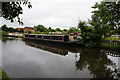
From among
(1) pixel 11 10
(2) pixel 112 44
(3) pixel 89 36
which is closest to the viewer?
(1) pixel 11 10

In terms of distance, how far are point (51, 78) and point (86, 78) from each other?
6.72 feet

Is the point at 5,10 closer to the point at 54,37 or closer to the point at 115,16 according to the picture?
the point at 115,16

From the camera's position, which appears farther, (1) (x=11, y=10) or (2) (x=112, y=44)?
(2) (x=112, y=44)

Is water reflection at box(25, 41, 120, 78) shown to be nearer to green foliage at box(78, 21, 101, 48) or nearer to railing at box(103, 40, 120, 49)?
railing at box(103, 40, 120, 49)

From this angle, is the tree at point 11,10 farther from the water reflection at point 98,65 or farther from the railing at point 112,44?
→ the railing at point 112,44

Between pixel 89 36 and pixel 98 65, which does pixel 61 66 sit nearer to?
pixel 98 65

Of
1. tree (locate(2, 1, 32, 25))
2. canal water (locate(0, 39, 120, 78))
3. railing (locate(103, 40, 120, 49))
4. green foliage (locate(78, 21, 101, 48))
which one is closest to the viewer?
tree (locate(2, 1, 32, 25))

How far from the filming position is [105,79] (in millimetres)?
3861

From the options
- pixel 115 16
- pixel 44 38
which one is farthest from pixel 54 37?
pixel 115 16

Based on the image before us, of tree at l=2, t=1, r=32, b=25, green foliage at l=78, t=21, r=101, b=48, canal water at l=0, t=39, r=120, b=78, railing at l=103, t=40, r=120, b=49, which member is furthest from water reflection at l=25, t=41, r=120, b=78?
tree at l=2, t=1, r=32, b=25

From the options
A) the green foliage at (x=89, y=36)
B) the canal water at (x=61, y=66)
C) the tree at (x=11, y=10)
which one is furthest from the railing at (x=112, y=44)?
the tree at (x=11, y=10)

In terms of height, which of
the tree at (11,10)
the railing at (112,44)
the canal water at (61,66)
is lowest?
the canal water at (61,66)

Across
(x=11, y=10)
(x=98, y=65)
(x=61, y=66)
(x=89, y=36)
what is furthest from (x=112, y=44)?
(x=11, y=10)

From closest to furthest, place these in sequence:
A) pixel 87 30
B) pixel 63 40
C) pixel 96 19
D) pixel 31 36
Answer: pixel 96 19 < pixel 87 30 < pixel 63 40 < pixel 31 36
